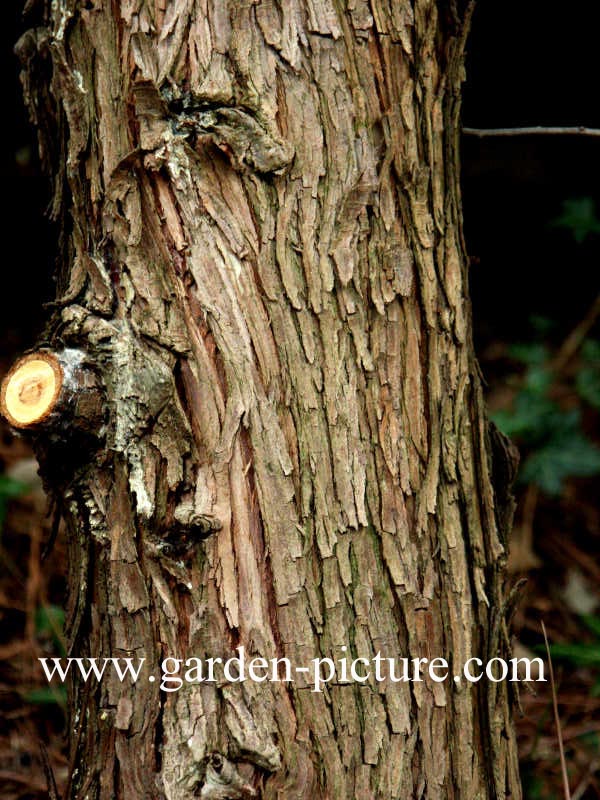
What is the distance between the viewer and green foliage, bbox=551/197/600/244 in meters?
2.93

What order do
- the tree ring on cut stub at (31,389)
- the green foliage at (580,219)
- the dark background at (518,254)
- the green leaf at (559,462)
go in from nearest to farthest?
the tree ring on cut stub at (31,389) < the dark background at (518,254) < the green leaf at (559,462) < the green foliage at (580,219)

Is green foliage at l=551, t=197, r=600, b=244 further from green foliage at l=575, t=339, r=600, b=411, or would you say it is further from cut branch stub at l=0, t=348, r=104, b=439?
cut branch stub at l=0, t=348, r=104, b=439

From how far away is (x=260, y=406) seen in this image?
4.20 ft

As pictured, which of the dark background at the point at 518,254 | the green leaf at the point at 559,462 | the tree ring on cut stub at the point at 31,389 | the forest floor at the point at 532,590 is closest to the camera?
the tree ring on cut stub at the point at 31,389

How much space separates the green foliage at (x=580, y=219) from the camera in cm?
293

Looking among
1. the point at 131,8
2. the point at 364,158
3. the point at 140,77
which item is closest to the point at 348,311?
the point at 364,158

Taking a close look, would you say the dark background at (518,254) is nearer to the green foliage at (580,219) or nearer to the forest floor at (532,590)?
the forest floor at (532,590)

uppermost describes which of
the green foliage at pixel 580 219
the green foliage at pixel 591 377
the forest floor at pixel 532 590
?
the green foliage at pixel 580 219

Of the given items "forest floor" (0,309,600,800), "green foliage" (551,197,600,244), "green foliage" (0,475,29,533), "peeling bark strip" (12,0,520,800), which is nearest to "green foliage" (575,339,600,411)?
"forest floor" (0,309,600,800)

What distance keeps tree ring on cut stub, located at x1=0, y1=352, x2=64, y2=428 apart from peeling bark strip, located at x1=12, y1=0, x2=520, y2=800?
0.16ft

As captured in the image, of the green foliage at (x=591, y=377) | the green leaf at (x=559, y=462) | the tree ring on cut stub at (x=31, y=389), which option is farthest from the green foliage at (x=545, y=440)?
the tree ring on cut stub at (x=31, y=389)

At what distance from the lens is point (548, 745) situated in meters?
2.22

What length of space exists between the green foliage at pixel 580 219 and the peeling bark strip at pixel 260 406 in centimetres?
176

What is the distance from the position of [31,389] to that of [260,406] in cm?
37
